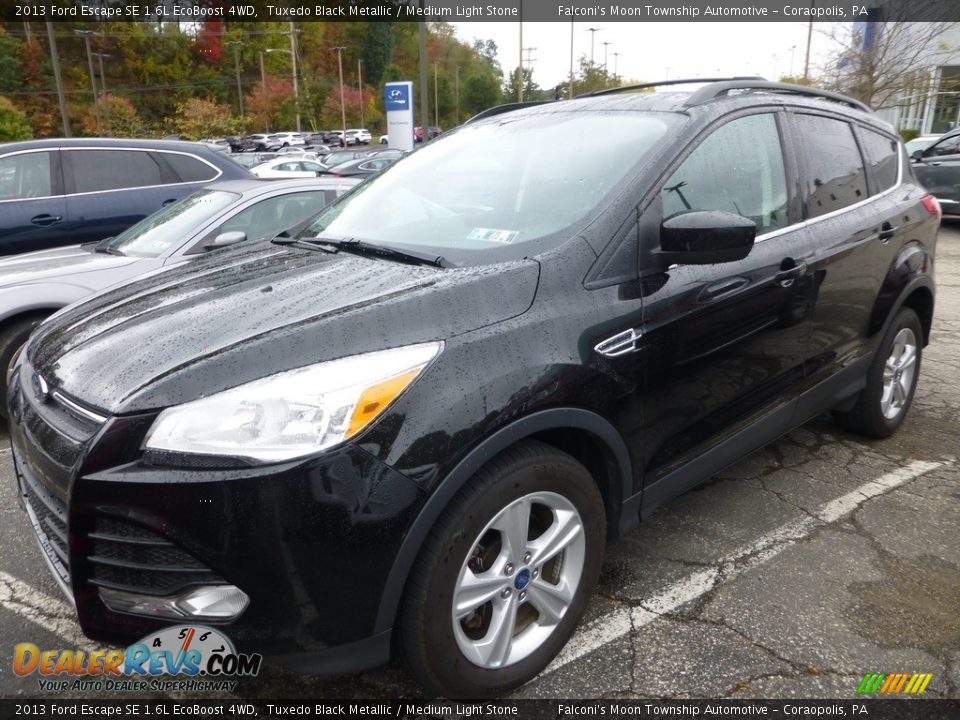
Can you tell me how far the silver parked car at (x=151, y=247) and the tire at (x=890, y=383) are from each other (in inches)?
119

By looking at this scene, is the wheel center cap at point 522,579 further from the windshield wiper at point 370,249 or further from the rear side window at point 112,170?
the rear side window at point 112,170

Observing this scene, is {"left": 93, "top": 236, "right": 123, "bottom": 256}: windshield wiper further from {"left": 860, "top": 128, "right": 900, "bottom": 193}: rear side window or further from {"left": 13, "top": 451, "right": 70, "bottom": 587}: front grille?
{"left": 860, "top": 128, "right": 900, "bottom": 193}: rear side window

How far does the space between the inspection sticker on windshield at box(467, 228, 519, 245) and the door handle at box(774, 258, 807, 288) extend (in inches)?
43.4

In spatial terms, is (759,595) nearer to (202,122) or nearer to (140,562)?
(140,562)

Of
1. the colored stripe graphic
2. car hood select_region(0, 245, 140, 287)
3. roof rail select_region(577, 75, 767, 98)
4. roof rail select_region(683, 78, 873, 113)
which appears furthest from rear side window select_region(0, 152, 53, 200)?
the colored stripe graphic

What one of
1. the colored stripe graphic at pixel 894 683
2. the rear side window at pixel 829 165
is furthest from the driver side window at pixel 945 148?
the colored stripe graphic at pixel 894 683

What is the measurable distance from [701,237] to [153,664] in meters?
1.97

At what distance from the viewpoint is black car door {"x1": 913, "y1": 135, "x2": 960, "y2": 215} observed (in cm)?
1137

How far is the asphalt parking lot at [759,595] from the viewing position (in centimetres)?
218

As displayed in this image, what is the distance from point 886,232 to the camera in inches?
134

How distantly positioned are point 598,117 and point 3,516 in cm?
315

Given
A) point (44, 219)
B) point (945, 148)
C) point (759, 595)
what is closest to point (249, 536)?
point (759, 595)

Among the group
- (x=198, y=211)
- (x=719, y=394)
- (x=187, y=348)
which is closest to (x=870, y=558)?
(x=719, y=394)

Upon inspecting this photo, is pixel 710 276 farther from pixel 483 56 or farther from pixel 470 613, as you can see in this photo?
pixel 483 56
